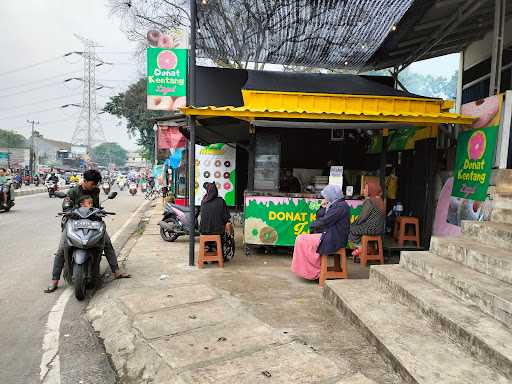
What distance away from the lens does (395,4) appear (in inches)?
312

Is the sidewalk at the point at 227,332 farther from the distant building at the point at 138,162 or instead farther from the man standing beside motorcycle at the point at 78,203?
the distant building at the point at 138,162

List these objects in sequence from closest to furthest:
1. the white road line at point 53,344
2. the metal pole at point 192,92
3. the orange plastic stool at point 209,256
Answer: the white road line at point 53,344
the metal pole at point 192,92
the orange plastic stool at point 209,256

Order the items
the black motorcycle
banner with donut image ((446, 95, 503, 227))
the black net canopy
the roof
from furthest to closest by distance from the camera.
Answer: the black motorcycle, the black net canopy, the roof, banner with donut image ((446, 95, 503, 227))

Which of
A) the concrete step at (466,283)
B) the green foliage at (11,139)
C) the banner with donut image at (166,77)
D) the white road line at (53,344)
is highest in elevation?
the green foliage at (11,139)

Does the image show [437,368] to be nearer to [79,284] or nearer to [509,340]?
[509,340]

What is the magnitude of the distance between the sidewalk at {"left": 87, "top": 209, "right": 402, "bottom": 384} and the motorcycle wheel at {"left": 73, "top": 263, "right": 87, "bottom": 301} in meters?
0.26

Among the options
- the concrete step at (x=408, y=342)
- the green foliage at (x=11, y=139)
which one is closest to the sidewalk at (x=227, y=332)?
the concrete step at (x=408, y=342)

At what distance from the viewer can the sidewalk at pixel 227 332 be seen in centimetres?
297

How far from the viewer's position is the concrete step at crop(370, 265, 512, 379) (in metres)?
2.67

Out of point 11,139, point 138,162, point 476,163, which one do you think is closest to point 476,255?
point 476,163

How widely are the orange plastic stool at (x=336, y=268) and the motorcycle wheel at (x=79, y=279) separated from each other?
3.19 meters

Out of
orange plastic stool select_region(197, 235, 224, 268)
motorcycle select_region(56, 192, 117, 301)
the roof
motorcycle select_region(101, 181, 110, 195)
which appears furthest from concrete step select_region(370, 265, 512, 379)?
motorcycle select_region(101, 181, 110, 195)

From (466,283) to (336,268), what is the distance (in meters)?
2.22

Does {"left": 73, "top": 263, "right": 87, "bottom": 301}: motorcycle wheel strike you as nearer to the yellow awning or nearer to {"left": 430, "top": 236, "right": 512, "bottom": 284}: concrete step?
the yellow awning
